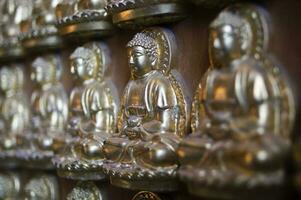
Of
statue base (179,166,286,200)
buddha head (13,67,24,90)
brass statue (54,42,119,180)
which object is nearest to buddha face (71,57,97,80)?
brass statue (54,42,119,180)

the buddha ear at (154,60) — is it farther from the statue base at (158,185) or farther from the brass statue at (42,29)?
the brass statue at (42,29)

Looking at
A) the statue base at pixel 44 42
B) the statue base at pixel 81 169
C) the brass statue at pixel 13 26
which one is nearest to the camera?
the statue base at pixel 81 169

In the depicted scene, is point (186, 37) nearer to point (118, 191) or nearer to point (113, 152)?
point (113, 152)

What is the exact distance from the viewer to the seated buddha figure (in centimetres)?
123

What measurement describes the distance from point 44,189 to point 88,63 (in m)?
0.39

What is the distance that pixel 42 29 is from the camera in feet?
4.07

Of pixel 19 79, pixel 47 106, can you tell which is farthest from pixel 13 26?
pixel 47 106

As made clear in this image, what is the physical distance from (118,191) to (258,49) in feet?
1.63

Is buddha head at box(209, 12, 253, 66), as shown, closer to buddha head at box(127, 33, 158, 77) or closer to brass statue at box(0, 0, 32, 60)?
buddha head at box(127, 33, 158, 77)

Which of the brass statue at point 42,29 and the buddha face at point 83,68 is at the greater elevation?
the brass statue at point 42,29

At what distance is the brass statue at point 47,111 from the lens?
1223 millimetres

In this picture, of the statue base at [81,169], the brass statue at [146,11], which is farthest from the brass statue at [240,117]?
the statue base at [81,169]

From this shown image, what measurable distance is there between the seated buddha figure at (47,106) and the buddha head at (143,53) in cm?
32

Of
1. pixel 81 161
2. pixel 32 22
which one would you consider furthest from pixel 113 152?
pixel 32 22
